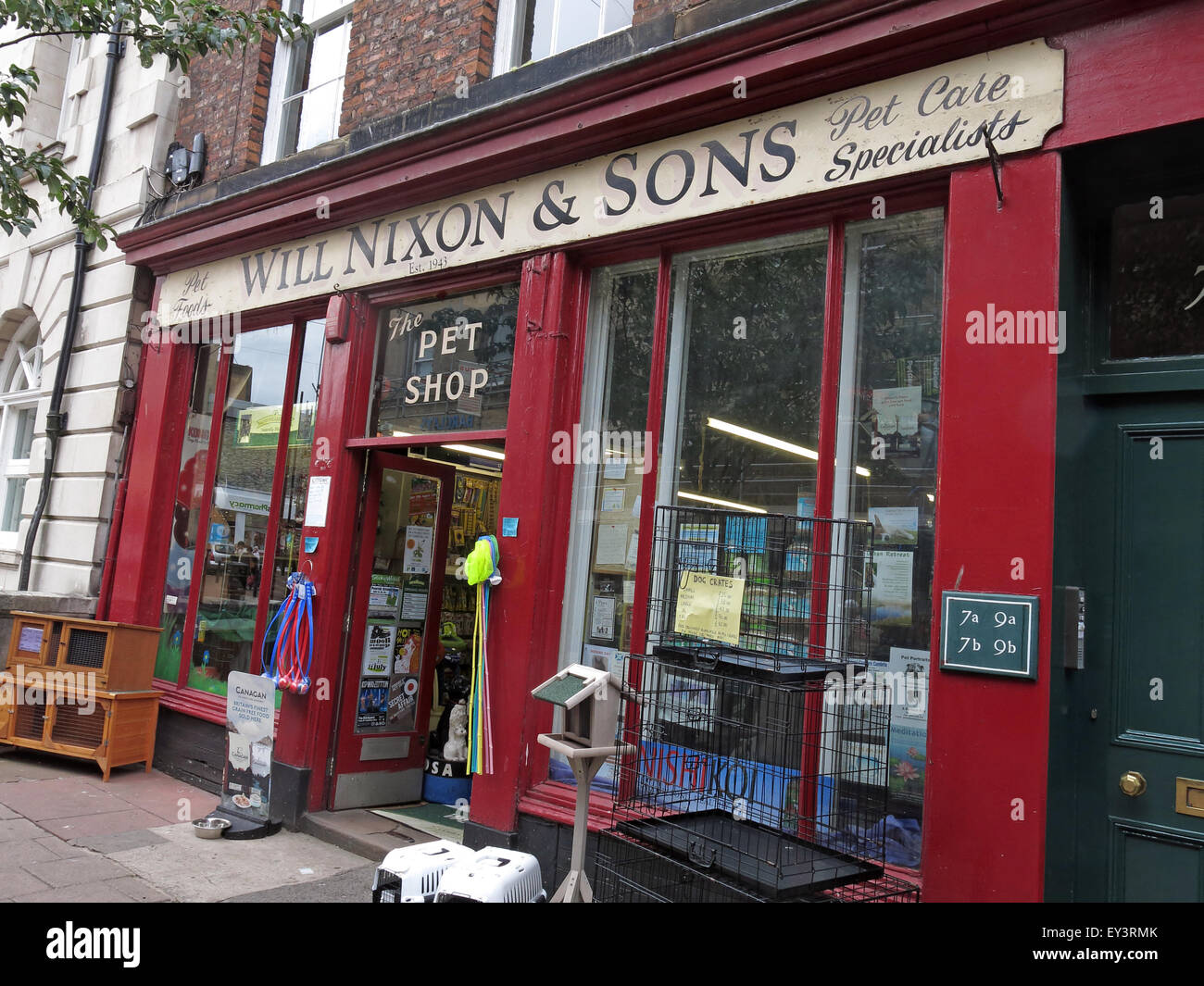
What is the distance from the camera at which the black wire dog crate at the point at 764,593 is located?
152 inches

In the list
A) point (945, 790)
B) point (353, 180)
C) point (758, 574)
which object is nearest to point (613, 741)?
point (758, 574)

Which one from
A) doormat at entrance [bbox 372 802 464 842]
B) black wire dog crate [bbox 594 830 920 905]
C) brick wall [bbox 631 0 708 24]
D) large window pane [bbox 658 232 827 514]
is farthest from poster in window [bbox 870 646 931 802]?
brick wall [bbox 631 0 708 24]

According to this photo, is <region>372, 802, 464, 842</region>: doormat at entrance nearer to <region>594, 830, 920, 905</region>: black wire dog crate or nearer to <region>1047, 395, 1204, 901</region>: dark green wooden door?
<region>594, 830, 920, 905</region>: black wire dog crate

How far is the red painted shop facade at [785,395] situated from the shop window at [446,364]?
0.03 m

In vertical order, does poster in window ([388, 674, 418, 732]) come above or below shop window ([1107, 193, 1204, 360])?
below

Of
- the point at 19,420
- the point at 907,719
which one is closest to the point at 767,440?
the point at 907,719

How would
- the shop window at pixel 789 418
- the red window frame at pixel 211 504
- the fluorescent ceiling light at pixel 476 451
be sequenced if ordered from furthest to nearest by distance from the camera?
the red window frame at pixel 211 504
the fluorescent ceiling light at pixel 476 451
the shop window at pixel 789 418

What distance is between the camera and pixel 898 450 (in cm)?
466

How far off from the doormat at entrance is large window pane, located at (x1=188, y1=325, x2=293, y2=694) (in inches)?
76.3

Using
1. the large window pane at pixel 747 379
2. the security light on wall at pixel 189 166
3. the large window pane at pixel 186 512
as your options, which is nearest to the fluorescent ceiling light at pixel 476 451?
the large window pane at pixel 747 379

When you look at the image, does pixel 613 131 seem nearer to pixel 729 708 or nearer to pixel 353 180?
pixel 353 180

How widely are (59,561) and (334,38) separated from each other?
19.9 ft

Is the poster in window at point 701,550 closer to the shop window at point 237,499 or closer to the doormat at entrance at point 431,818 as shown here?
the doormat at entrance at point 431,818

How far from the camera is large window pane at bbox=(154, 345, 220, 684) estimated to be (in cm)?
866
